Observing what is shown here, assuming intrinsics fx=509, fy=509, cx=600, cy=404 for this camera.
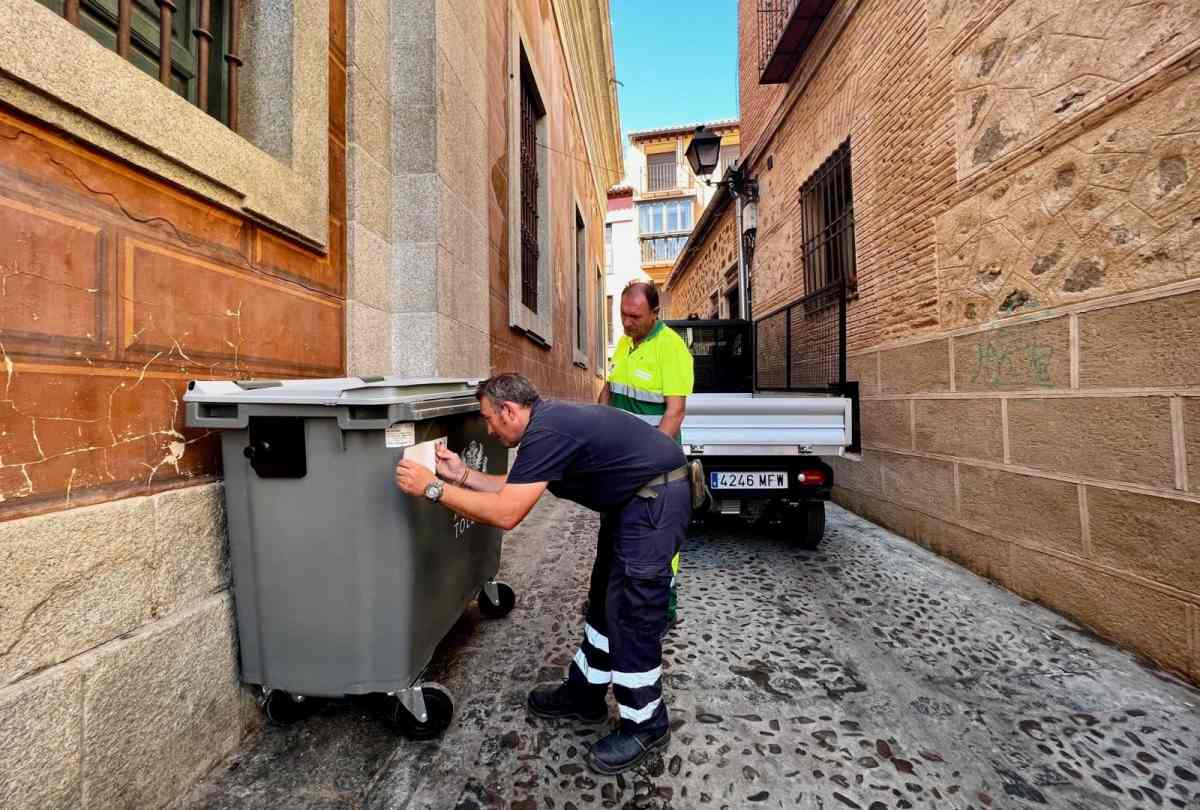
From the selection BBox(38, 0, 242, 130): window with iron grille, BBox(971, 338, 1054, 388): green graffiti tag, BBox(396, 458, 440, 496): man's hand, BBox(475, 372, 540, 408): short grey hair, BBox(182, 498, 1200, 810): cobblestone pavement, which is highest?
BBox(38, 0, 242, 130): window with iron grille

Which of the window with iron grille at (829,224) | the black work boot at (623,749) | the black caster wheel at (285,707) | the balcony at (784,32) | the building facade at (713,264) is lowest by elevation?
the black work boot at (623,749)

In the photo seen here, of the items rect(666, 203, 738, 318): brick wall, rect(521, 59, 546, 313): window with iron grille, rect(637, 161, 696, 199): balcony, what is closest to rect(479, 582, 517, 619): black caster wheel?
rect(521, 59, 546, 313): window with iron grille

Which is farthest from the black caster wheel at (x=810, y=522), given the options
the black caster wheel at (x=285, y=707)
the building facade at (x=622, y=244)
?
the building facade at (x=622, y=244)

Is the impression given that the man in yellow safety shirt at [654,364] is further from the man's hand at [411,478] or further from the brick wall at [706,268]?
the brick wall at [706,268]

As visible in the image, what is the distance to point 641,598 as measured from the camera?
1754 mm

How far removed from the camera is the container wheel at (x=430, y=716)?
5.87ft

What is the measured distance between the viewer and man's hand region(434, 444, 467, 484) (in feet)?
6.09

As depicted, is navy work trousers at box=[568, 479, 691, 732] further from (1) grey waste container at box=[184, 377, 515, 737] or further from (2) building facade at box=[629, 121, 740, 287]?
(2) building facade at box=[629, 121, 740, 287]

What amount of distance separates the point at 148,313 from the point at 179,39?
134 centimetres

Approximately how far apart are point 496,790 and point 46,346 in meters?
1.80

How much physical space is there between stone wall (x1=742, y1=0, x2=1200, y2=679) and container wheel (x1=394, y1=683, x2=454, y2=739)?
3.17 m

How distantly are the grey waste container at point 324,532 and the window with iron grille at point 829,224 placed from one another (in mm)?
4897

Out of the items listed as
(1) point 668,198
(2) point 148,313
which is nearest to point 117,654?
(2) point 148,313

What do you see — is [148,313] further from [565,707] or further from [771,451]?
[771,451]
